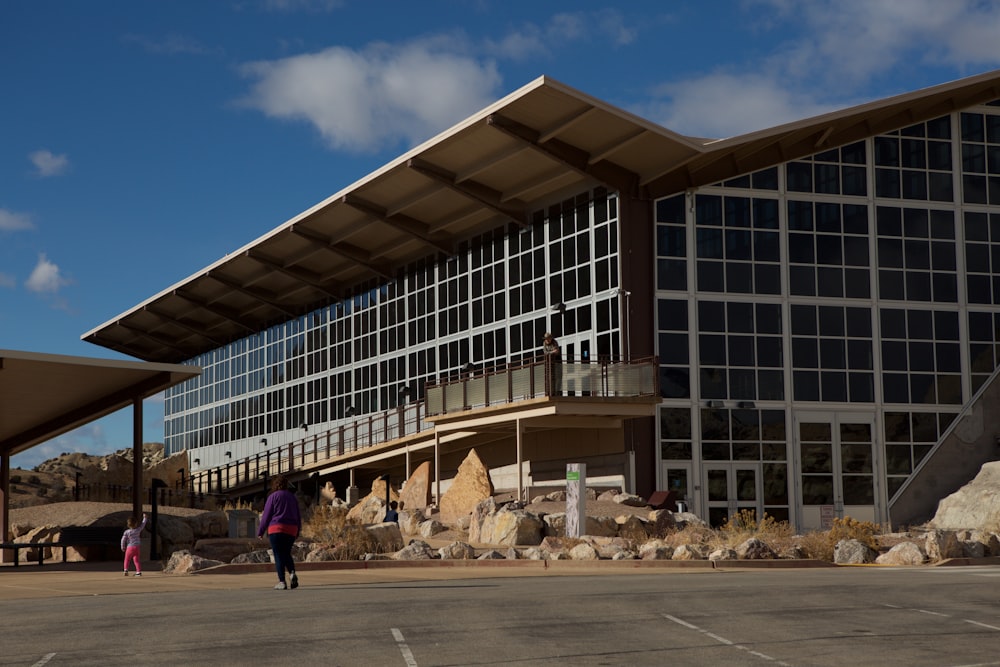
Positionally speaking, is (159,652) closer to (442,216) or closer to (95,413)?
(95,413)

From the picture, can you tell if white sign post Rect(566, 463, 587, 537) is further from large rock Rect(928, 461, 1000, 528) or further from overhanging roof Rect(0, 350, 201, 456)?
large rock Rect(928, 461, 1000, 528)

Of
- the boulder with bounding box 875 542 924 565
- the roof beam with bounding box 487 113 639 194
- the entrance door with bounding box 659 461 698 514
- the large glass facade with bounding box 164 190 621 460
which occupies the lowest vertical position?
the boulder with bounding box 875 542 924 565

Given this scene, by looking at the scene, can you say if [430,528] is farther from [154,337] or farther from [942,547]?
[154,337]

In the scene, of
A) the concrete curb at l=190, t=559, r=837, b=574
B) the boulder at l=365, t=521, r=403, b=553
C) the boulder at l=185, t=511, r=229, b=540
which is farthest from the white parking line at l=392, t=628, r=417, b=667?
the boulder at l=185, t=511, r=229, b=540

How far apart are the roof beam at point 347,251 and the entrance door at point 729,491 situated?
17941 millimetres

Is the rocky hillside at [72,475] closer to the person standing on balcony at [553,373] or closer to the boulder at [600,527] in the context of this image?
the person standing on balcony at [553,373]

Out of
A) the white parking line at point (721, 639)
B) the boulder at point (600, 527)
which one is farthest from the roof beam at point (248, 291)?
the white parking line at point (721, 639)

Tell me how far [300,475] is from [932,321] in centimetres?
2621

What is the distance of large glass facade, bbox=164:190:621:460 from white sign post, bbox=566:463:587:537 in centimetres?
926

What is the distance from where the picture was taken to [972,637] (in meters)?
11.2

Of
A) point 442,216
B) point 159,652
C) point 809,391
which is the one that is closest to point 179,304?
point 442,216

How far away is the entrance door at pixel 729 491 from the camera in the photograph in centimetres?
3594

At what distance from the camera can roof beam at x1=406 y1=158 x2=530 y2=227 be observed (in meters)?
38.4

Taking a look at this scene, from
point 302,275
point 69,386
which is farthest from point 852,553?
point 302,275
